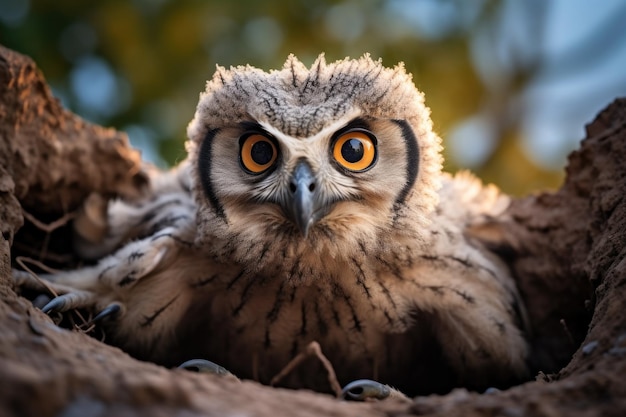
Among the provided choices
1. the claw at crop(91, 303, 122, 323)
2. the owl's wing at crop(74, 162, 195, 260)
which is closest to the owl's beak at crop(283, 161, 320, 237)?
the owl's wing at crop(74, 162, 195, 260)

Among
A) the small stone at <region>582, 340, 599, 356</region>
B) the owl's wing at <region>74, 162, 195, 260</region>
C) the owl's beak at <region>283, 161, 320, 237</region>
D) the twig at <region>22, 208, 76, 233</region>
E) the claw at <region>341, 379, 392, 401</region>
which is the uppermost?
the owl's beak at <region>283, 161, 320, 237</region>

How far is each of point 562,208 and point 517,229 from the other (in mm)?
208

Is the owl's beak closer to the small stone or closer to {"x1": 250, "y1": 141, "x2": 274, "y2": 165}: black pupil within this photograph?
{"x1": 250, "y1": 141, "x2": 274, "y2": 165}: black pupil

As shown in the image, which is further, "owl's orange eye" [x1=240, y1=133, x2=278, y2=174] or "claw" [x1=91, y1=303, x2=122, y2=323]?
"claw" [x1=91, y1=303, x2=122, y2=323]

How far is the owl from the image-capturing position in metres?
2.02

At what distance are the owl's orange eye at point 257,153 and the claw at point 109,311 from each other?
744mm

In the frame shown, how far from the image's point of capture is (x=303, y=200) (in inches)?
72.4

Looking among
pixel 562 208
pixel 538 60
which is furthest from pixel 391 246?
pixel 538 60

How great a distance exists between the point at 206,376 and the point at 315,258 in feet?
2.30

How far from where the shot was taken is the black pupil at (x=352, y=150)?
2.03m

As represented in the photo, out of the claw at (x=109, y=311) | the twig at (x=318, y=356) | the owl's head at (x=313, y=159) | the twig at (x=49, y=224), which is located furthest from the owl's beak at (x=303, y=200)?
the twig at (x=49, y=224)

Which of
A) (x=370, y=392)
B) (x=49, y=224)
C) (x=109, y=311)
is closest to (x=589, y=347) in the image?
(x=370, y=392)

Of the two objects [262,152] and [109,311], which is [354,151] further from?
[109,311]

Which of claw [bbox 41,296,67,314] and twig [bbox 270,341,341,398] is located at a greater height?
twig [bbox 270,341,341,398]
